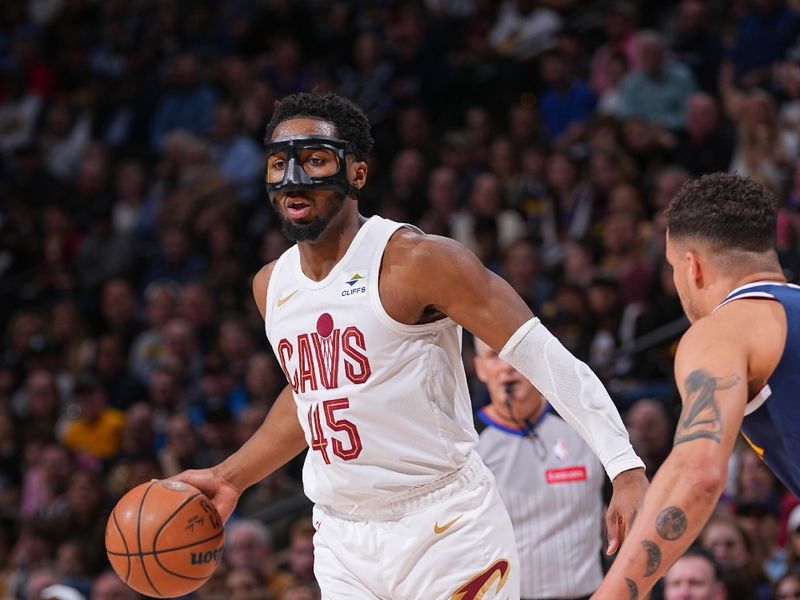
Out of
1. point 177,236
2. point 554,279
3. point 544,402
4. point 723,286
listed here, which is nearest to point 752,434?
point 723,286

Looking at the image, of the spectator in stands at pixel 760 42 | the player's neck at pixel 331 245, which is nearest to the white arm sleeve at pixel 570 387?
the player's neck at pixel 331 245

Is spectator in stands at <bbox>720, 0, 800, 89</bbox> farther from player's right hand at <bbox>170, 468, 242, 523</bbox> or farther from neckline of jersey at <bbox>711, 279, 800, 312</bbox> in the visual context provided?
neckline of jersey at <bbox>711, 279, 800, 312</bbox>

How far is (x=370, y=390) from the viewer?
12.5 ft

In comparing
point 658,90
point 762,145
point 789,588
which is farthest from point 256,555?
point 658,90

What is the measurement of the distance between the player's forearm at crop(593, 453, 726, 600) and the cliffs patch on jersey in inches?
49.7

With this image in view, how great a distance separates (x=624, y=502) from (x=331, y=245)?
4.04ft

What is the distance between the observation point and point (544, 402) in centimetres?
533

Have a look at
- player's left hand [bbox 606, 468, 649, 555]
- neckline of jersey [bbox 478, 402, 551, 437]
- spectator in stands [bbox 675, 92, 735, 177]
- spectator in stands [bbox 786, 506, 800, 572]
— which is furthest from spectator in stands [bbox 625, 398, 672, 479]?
player's left hand [bbox 606, 468, 649, 555]

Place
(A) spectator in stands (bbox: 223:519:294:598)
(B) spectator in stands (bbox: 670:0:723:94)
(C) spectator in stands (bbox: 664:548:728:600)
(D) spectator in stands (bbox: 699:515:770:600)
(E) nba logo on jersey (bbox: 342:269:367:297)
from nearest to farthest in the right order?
(E) nba logo on jersey (bbox: 342:269:367:297), (C) spectator in stands (bbox: 664:548:728:600), (D) spectator in stands (bbox: 699:515:770:600), (A) spectator in stands (bbox: 223:519:294:598), (B) spectator in stands (bbox: 670:0:723:94)

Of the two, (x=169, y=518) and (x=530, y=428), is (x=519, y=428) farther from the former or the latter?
(x=169, y=518)

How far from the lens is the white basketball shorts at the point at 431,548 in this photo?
3.77 metres

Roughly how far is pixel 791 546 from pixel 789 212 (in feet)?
8.32

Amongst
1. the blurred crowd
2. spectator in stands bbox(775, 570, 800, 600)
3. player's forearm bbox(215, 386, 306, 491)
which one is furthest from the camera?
the blurred crowd

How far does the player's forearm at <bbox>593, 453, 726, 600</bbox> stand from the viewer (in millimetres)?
2711
